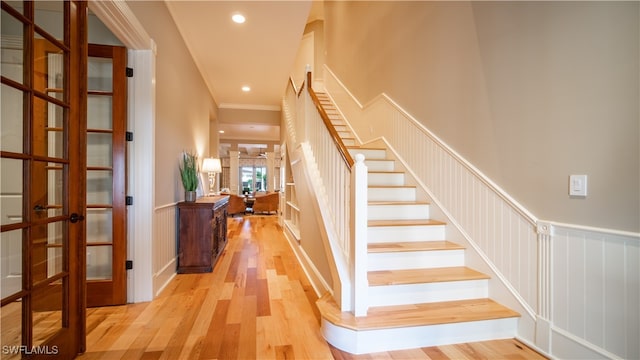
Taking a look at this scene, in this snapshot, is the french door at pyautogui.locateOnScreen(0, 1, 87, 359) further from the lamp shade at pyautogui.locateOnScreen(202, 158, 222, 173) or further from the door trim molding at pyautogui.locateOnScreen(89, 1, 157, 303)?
the lamp shade at pyautogui.locateOnScreen(202, 158, 222, 173)

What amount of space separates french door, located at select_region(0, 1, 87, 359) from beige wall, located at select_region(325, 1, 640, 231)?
2.83 meters

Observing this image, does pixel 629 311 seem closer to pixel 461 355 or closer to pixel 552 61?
pixel 461 355

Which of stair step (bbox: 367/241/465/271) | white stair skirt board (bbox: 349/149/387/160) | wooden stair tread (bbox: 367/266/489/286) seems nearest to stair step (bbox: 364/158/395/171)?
white stair skirt board (bbox: 349/149/387/160)

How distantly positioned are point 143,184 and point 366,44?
3.80 metres

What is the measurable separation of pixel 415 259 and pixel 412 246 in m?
0.12

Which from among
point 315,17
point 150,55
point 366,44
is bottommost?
point 150,55

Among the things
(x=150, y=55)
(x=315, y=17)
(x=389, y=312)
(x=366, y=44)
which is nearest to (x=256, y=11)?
(x=150, y=55)

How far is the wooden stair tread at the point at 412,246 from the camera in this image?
7.77 feet

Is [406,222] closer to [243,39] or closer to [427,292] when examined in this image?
[427,292]

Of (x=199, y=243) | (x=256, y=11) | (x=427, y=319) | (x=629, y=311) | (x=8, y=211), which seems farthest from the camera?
(x=199, y=243)

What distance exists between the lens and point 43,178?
5.03ft

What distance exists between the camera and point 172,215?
3.24 m

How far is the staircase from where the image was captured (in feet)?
6.11

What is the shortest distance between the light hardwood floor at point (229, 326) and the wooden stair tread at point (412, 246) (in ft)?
2.36
